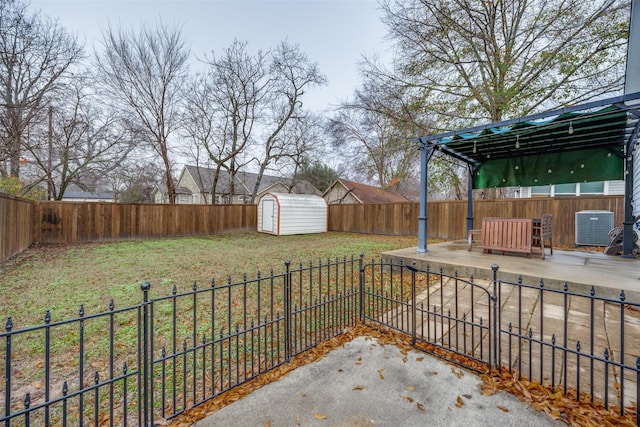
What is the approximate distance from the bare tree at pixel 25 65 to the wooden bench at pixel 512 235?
32.7 feet

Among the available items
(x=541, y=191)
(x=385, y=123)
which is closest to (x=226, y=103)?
(x=385, y=123)

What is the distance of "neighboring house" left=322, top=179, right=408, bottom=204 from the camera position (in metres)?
21.2

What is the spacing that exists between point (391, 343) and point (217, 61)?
50.5 ft

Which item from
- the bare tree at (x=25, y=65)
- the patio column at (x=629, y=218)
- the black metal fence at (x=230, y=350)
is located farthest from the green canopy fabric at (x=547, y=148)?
the bare tree at (x=25, y=65)

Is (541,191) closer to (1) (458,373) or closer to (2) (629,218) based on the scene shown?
(2) (629,218)

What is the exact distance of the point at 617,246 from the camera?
5.58 metres

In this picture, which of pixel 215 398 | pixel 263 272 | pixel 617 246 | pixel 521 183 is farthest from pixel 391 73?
pixel 215 398

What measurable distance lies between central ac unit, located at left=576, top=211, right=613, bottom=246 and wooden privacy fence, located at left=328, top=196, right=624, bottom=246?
2.14 ft

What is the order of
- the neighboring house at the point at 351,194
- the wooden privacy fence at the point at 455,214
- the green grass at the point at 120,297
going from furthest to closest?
the neighboring house at the point at 351,194
the wooden privacy fence at the point at 455,214
the green grass at the point at 120,297

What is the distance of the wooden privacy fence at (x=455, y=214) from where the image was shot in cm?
792

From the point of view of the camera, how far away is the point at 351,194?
2125cm

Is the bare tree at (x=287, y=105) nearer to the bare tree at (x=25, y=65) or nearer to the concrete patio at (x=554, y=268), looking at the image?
the bare tree at (x=25, y=65)

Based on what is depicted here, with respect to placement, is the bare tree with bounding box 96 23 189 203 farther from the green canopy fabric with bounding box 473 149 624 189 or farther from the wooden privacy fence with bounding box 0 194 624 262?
the green canopy fabric with bounding box 473 149 624 189

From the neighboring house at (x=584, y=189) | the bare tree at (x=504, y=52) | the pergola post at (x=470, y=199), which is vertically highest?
the bare tree at (x=504, y=52)
